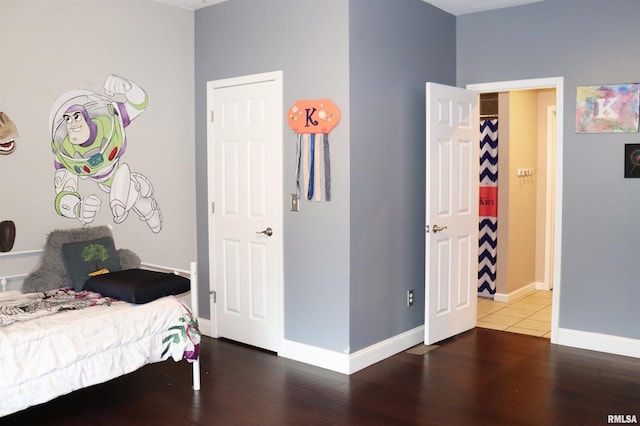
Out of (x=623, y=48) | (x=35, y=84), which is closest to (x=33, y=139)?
(x=35, y=84)

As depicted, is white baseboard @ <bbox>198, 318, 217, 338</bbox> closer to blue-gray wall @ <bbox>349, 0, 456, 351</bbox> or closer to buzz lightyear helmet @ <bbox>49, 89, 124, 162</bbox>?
blue-gray wall @ <bbox>349, 0, 456, 351</bbox>

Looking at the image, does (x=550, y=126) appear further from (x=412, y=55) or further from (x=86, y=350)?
(x=86, y=350)

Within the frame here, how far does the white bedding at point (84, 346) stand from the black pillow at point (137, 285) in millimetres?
52

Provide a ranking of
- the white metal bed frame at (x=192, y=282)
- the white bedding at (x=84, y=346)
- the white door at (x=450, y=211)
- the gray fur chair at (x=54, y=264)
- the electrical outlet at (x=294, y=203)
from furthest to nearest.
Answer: the white door at (x=450, y=211) → the electrical outlet at (x=294, y=203) → the gray fur chair at (x=54, y=264) → the white metal bed frame at (x=192, y=282) → the white bedding at (x=84, y=346)

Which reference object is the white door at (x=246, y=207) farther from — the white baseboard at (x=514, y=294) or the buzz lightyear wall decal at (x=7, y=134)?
the white baseboard at (x=514, y=294)

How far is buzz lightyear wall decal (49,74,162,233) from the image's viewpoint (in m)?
4.11

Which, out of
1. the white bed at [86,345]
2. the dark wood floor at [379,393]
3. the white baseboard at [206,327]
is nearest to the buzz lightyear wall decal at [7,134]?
the white bed at [86,345]

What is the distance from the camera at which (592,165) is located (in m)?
4.53

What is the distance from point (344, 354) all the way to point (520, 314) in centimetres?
232

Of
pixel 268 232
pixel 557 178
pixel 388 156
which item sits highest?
pixel 388 156

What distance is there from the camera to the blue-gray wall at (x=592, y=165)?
4.40 m

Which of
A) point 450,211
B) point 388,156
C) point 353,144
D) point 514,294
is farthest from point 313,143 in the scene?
point 514,294

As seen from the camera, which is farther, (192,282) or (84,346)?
(192,282)

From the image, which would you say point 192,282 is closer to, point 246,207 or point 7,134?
point 246,207
